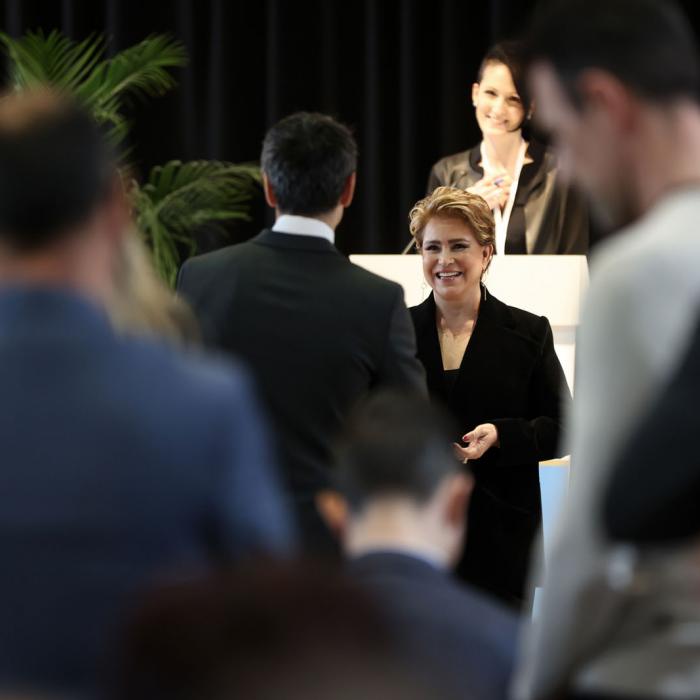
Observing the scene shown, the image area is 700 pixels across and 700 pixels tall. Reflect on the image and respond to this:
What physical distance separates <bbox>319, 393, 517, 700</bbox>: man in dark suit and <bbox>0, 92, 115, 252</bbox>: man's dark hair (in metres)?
0.42

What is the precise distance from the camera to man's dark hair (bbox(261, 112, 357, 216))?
233 cm

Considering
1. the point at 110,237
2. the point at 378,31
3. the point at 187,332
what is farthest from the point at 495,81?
the point at 110,237

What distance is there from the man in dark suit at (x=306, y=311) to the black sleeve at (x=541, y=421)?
2.62 ft

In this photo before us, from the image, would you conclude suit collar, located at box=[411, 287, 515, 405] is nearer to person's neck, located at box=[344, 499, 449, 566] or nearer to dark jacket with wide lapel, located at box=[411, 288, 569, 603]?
dark jacket with wide lapel, located at box=[411, 288, 569, 603]

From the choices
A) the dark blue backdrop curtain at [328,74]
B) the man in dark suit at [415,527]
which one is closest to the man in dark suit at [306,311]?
the man in dark suit at [415,527]

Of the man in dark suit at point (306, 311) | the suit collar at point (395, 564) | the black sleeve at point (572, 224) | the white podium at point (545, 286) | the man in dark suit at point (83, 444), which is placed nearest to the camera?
the man in dark suit at point (83, 444)

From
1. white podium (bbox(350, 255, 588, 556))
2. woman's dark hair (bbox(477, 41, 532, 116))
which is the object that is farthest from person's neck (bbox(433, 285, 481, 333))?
woman's dark hair (bbox(477, 41, 532, 116))

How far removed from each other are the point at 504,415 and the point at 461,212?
504 millimetres

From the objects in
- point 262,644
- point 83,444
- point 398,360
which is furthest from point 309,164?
point 262,644

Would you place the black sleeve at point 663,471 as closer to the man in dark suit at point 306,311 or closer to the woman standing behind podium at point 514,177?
the man in dark suit at point 306,311

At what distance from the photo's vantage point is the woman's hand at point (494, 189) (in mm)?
5043

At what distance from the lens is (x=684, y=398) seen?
112 centimetres

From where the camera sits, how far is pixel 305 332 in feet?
7.34

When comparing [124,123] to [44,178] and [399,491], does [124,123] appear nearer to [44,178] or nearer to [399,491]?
[399,491]
